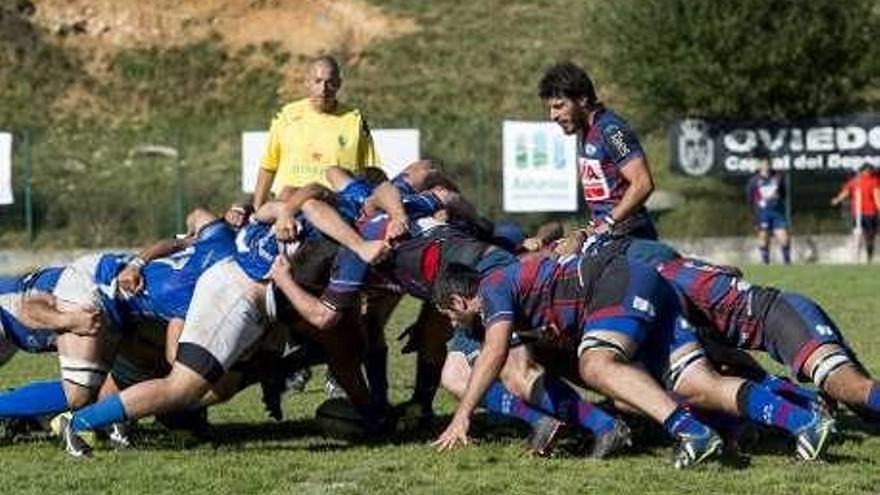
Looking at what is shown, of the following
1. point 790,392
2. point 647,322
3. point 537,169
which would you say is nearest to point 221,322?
point 647,322

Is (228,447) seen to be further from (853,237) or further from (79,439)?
(853,237)

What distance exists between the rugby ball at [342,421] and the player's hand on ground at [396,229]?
3.91ft

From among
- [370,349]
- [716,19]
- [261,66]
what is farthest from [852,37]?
[370,349]

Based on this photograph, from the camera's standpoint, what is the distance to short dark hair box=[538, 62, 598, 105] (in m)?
9.23

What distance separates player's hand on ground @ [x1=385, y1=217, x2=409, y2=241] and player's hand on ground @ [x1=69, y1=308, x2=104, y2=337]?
1.46 meters

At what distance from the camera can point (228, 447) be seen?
9.10 m

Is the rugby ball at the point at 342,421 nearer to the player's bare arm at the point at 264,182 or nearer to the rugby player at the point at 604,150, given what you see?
the rugby player at the point at 604,150

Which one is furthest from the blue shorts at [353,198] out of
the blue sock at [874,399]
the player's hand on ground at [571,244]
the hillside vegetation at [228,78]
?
the hillside vegetation at [228,78]

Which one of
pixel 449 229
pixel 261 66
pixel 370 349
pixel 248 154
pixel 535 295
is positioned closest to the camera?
pixel 535 295

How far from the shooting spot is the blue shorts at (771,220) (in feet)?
100

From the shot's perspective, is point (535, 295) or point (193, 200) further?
point (193, 200)

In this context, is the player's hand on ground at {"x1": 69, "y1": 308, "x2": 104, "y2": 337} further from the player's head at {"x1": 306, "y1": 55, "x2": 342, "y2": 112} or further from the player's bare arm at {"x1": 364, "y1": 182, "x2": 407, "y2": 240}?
the player's head at {"x1": 306, "y1": 55, "x2": 342, "y2": 112}

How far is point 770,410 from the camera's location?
814 cm

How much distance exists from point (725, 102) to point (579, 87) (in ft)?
81.4
